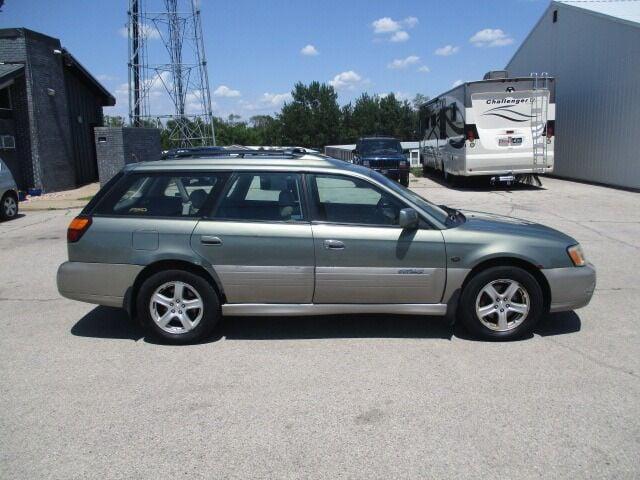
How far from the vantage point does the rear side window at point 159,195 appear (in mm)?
5129

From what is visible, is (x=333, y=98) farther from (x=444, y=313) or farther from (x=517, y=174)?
(x=444, y=313)

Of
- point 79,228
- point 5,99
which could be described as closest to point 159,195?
point 79,228

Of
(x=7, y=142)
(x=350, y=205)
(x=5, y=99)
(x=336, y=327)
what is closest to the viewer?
(x=350, y=205)

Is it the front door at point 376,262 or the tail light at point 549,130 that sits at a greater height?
the tail light at point 549,130

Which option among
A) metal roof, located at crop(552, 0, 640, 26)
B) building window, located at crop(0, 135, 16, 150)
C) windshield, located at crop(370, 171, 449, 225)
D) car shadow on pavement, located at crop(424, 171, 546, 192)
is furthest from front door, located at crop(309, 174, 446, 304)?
building window, located at crop(0, 135, 16, 150)

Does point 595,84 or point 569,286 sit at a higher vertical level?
point 595,84

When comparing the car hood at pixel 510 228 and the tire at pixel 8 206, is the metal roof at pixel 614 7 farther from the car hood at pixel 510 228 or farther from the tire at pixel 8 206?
the tire at pixel 8 206

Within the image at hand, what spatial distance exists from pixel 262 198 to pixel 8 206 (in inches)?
430

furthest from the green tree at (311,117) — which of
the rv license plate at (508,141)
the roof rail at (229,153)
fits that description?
the roof rail at (229,153)

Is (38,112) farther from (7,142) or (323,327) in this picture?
(323,327)

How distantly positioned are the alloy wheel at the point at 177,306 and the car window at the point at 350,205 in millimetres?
1307

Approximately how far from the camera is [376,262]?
489 cm

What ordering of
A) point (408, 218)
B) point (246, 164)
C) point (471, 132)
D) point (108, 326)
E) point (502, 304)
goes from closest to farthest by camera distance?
1. point (408, 218)
2. point (502, 304)
3. point (246, 164)
4. point (108, 326)
5. point (471, 132)

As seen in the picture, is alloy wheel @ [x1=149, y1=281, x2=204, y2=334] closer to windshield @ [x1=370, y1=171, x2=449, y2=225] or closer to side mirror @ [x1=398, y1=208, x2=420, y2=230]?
side mirror @ [x1=398, y1=208, x2=420, y2=230]
